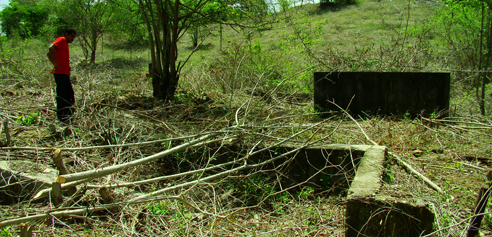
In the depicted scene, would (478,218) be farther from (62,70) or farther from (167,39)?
(167,39)

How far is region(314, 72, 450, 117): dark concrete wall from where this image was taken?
5.54 m

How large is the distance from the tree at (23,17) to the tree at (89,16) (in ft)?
48.3

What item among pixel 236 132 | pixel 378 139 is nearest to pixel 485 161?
pixel 378 139

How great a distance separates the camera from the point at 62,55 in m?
5.59

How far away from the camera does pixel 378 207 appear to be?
2.53 metres

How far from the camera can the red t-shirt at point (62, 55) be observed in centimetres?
555

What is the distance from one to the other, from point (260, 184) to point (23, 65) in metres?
8.28

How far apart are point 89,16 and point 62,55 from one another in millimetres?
16918

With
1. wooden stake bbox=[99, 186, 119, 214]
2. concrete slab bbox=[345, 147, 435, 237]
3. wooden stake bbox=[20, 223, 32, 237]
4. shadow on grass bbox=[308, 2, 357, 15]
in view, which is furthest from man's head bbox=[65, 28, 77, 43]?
shadow on grass bbox=[308, 2, 357, 15]

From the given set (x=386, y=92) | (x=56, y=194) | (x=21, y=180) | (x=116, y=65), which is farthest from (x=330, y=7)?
(x=56, y=194)

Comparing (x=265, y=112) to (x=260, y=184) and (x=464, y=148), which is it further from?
(x=464, y=148)

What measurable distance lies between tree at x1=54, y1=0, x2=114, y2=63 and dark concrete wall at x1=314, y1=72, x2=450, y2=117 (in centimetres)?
1784

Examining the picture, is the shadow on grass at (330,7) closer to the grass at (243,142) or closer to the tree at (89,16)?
the tree at (89,16)

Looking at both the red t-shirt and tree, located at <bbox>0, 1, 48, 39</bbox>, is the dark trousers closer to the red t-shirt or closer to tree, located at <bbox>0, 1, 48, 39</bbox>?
the red t-shirt
